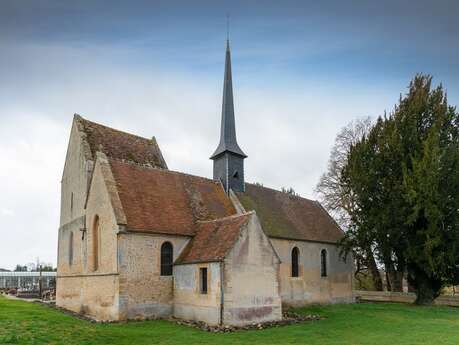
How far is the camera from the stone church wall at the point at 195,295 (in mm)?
20125

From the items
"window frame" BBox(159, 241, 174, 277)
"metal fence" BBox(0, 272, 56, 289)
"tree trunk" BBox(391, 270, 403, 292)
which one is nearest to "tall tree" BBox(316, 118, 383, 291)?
"tree trunk" BBox(391, 270, 403, 292)

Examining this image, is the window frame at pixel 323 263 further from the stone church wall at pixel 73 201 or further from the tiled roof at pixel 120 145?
the stone church wall at pixel 73 201

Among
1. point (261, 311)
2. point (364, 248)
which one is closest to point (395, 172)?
point (364, 248)

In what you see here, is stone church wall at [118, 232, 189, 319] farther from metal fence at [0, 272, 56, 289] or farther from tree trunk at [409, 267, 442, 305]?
metal fence at [0, 272, 56, 289]

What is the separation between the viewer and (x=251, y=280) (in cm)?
2108

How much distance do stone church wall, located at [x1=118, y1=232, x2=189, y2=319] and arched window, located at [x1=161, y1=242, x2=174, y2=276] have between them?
291 mm

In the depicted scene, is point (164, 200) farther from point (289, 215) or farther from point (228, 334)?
point (289, 215)

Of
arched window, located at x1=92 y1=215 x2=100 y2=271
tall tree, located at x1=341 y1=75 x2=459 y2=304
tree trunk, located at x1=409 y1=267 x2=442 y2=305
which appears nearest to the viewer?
arched window, located at x1=92 y1=215 x2=100 y2=271

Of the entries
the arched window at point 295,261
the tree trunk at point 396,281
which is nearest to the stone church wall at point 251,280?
the arched window at point 295,261

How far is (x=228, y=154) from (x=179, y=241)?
8.62 m

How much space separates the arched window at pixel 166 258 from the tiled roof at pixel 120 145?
24.9 ft

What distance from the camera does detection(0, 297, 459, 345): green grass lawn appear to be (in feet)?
50.6

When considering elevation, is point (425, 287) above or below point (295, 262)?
below

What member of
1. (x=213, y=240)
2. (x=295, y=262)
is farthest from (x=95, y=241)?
(x=295, y=262)
